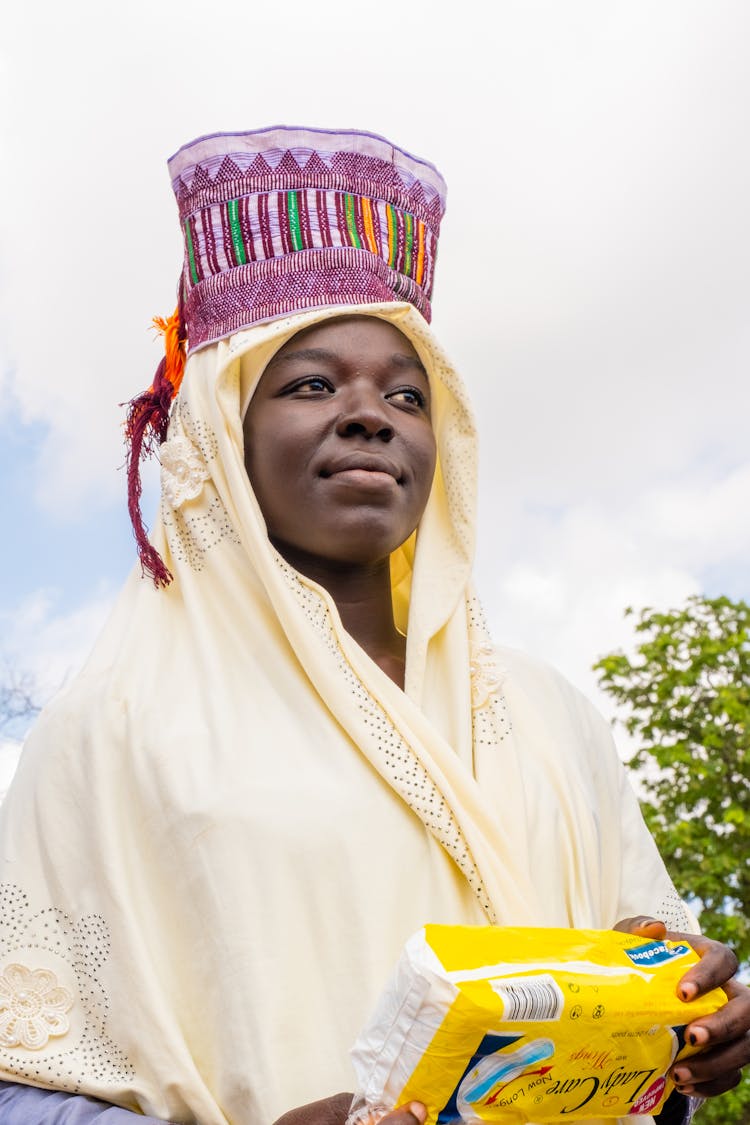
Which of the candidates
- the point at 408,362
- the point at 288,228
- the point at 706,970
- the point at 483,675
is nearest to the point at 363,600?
the point at 483,675

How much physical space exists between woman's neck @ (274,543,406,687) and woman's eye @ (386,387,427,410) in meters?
0.35

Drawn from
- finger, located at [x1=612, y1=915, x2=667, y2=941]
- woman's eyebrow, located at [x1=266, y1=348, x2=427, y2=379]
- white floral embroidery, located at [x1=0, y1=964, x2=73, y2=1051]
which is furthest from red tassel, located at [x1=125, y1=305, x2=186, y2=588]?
finger, located at [x1=612, y1=915, x2=667, y2=941]

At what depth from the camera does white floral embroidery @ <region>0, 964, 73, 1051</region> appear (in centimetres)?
235

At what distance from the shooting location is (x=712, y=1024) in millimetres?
2051

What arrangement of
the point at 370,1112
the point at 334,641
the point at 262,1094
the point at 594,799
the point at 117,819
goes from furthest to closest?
the point at 594,799
the point at 334,641
the point at 117,819
the point at 262,1094
the point at 370,1112

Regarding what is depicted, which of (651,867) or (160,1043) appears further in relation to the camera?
(651,867)

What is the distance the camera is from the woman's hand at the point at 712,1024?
2.04 metres

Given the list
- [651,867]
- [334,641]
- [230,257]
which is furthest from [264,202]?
[651,867]

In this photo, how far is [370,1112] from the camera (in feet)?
6.01

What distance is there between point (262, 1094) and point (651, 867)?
111 centimetres

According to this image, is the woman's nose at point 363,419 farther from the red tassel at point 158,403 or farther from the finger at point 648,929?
the finger at point 648,929

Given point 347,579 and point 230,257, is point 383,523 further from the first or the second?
point 230,257

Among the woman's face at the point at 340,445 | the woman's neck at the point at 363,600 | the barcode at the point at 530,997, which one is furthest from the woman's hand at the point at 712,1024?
the woman's face at the point at 340,445

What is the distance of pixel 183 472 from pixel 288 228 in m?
0.60
